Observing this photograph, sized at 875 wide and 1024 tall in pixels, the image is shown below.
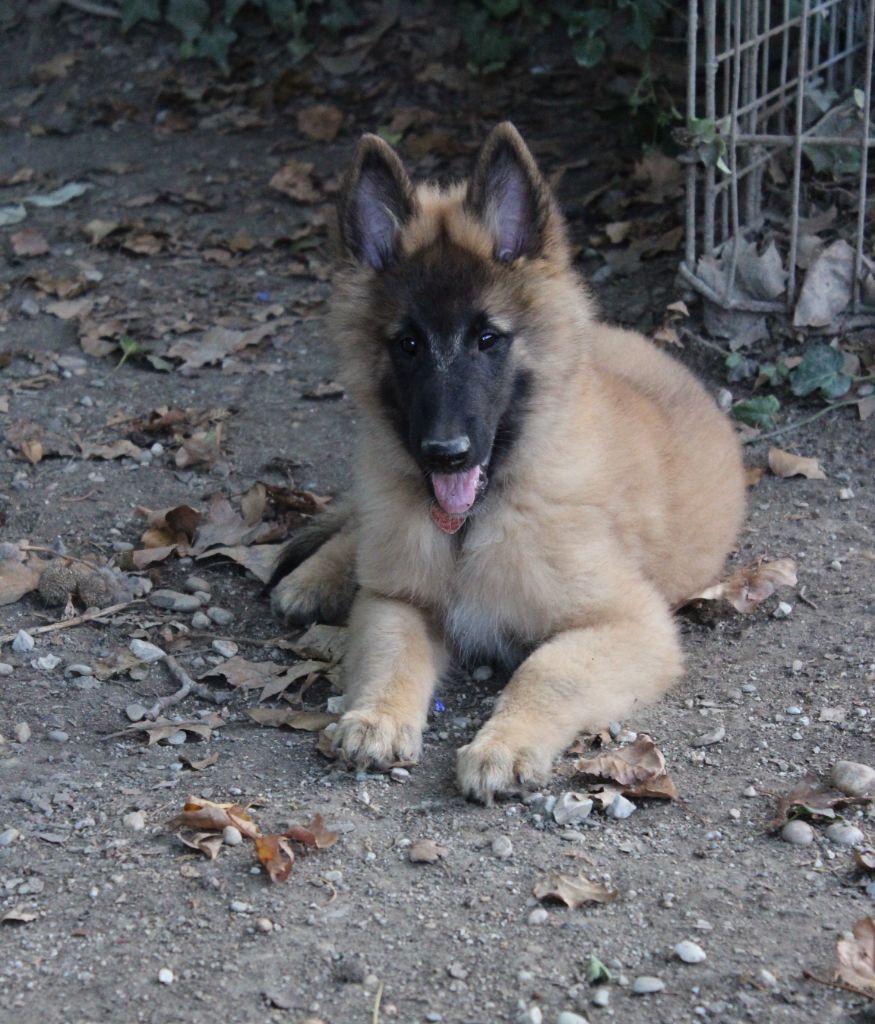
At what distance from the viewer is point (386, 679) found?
12.4 ft

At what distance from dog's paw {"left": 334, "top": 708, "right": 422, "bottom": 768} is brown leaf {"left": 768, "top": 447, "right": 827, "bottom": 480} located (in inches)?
88.3

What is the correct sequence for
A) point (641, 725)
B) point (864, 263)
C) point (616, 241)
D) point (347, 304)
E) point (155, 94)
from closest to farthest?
point (641, 725) → point (347, 304) → point (864, 263) → point (616, 241) → point (155, 94)

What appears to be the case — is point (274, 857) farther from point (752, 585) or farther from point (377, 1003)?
point (752, 585)

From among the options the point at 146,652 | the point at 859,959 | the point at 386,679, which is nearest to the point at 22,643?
the point at 146,652

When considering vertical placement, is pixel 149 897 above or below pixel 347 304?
below

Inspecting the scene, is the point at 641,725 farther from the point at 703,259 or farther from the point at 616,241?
the point at 616,241

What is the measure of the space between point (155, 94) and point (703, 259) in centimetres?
424

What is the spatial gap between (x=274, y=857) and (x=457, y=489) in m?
1.23

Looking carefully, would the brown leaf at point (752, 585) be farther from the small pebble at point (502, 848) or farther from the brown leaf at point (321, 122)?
the brown leaf at point (321, 122)

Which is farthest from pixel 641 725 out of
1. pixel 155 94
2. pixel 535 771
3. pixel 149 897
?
pixel 155 94

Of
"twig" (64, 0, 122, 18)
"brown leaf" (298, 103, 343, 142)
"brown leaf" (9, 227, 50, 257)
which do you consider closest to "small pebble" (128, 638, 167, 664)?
"brown leaf" (9, 227, 50, 257)

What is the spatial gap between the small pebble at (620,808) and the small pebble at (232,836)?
0.87 metres

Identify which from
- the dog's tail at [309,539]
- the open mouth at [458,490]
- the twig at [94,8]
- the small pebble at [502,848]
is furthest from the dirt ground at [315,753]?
the twig at [94,8]

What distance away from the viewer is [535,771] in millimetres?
3389
